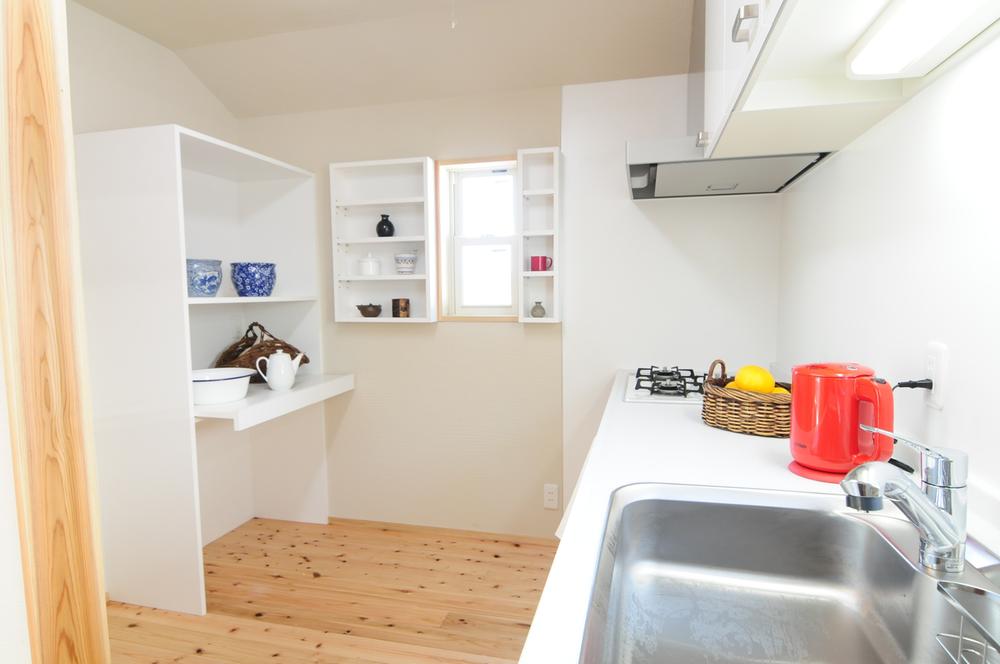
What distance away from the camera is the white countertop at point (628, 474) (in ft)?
2.08

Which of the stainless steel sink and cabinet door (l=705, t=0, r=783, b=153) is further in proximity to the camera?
cabinet door (l=705, t=0, r=783, b=153)

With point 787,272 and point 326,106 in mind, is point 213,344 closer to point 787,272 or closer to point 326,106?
point 326,106

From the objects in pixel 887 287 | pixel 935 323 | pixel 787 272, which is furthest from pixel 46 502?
pixel 787 272

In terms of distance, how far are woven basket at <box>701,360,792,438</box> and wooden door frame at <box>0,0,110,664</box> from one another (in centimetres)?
142

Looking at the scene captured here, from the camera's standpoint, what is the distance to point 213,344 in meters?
2.87

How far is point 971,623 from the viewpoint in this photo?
26.9 inches

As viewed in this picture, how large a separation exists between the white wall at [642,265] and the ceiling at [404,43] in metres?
0.18

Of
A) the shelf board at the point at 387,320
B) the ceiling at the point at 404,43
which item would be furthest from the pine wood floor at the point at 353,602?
the ceiling at the point at 404,43

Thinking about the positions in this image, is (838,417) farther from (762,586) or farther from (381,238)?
(381,238)

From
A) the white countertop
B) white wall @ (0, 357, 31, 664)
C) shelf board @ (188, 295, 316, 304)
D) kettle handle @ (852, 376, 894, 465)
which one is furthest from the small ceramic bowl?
kettle handle @ (852, 376, 894, 465)

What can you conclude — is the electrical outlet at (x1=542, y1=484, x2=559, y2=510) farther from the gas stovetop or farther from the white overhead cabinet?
the white overhead cabinet

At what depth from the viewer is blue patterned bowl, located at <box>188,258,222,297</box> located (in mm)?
2346

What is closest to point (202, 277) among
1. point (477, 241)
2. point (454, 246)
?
point (454, 246)

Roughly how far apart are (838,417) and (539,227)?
1872mm
